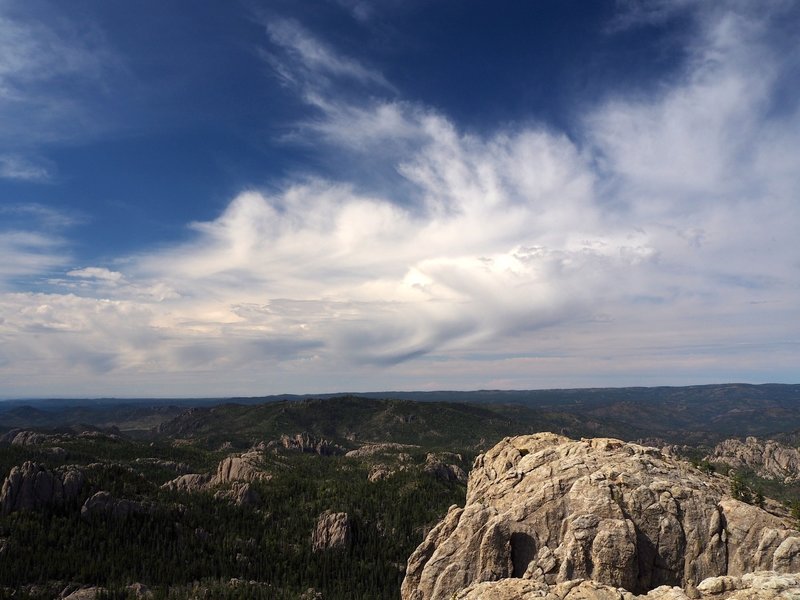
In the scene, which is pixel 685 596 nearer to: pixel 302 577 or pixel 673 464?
pixel 673 464

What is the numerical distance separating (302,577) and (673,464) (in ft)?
515

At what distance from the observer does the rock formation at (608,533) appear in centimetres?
7062

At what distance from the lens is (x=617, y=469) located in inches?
3474

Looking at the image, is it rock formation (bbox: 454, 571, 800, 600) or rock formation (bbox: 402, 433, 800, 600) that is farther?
rock formation (bbox: 402, 433, 800, 600)

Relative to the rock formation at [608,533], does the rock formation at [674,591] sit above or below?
above

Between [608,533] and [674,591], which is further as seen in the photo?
[608,533]

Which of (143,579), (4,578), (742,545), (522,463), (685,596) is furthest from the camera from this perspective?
(143,579)

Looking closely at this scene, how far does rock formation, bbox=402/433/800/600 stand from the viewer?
70625mm

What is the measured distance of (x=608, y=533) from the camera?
238ft

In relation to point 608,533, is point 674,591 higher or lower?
higher

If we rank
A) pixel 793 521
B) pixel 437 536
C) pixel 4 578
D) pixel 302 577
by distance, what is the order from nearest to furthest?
1. pixel 793 521
2. pixel 437 536
3. pixel 4 578
4. pixel 302 577

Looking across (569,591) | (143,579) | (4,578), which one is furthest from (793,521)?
(4,578)

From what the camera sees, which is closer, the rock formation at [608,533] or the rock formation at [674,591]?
the rock formation at [674,591]

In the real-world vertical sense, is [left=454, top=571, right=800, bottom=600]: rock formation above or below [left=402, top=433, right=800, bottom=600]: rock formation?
above
